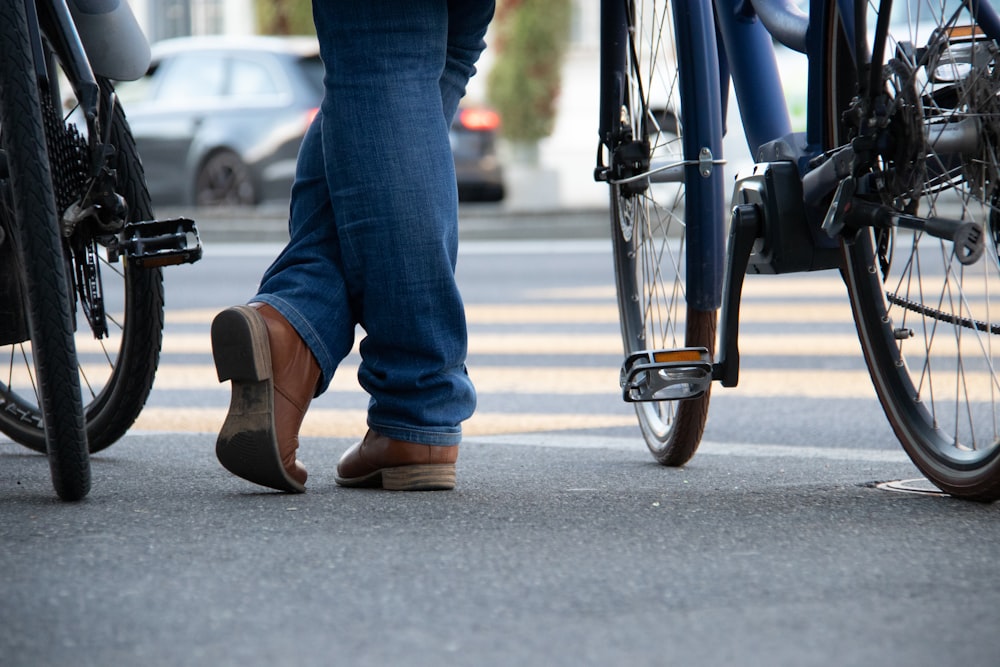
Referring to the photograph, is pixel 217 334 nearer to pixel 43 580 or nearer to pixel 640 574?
pixel 43 580

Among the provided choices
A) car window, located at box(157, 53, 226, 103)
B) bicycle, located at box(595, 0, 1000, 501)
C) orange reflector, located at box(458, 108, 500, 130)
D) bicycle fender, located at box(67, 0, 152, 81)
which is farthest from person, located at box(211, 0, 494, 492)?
orange reflector, located at box(458, 108, 500, 130)

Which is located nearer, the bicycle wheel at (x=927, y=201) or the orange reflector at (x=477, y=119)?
the bicycle wheel at (x=927, y=201)

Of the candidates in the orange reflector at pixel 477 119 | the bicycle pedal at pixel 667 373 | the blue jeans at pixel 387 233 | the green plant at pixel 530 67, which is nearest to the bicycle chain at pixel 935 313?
the bicycle pedal at pixel 667 373

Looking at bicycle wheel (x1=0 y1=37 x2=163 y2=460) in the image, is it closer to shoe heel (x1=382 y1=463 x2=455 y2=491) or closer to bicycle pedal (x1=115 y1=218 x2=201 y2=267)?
bicycle pedal (x1=115 y1=218 x2=201 y2=267)

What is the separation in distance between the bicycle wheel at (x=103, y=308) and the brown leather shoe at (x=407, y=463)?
55cm

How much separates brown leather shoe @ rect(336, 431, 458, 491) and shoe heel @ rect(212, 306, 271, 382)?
0.73 ft

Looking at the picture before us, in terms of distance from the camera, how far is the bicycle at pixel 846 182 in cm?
212

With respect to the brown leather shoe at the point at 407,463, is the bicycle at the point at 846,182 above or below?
above

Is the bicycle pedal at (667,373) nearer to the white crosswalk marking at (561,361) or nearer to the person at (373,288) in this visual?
the person at (373,288)

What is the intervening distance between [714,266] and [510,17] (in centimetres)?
1444

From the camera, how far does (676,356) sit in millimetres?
2471

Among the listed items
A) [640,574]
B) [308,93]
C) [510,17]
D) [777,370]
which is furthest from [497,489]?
[510,17]

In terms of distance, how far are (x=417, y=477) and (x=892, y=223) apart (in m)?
0.79

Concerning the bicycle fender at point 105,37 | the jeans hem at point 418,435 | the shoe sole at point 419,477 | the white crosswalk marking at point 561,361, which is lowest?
the white crosswalk marking at point 561,361
